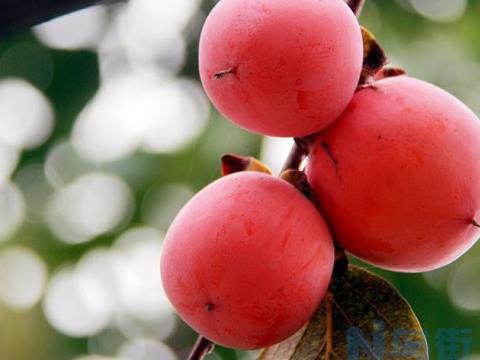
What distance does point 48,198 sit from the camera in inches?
157

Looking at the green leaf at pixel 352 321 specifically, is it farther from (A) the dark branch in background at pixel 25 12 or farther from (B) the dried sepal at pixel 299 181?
(A) the dark branch in background at pixel 25 12

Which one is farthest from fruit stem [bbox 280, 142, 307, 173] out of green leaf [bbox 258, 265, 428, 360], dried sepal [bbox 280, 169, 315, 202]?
green leaf [bbox 258, 265, 428, 360]

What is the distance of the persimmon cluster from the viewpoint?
956mm

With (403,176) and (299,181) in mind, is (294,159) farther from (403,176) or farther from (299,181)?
(403,176)

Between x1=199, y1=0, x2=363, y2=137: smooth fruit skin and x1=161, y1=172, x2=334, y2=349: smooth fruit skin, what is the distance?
90mm

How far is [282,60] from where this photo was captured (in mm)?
948

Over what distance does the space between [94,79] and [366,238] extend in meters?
3.46

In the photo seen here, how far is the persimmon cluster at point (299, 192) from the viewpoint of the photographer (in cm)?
96

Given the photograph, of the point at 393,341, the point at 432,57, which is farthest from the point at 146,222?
the point at 393,341

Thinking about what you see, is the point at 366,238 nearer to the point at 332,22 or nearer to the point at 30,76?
the point at 332,22

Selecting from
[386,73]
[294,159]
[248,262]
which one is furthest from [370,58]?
[248,262]

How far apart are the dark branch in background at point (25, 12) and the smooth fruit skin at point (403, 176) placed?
0.33m

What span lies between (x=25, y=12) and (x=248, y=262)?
0.35 meters

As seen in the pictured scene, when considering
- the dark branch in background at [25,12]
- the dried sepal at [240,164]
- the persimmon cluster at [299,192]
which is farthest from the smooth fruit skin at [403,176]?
the dark branch in background at [25,12]
